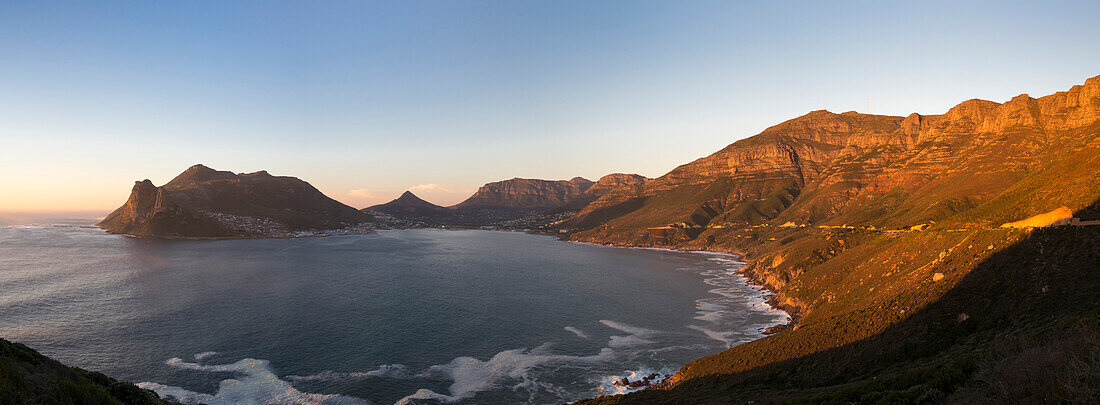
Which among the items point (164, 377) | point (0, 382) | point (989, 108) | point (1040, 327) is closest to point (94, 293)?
point (164, 377)

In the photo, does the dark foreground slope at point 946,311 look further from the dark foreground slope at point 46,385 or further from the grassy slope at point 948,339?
the dark foreground slope at point 46,385

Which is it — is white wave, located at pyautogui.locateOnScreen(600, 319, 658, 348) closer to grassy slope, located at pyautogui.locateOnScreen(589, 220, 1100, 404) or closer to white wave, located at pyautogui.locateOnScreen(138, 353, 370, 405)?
grassy slope, located at pyautogui.locateOnScreen(589, 220, 1100, 404)

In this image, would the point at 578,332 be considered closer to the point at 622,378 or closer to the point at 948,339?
the point at 622,378

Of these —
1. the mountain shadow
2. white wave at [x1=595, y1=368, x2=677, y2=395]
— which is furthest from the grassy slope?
white wave at [x1=595, y1=368, x2=677, y2=395]

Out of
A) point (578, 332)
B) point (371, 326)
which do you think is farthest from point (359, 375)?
point (578, 332)

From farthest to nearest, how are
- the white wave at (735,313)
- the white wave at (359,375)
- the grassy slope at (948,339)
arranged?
the white wave at (735,313) → the white wave at (359,375) → the grassy slope at (948,339)

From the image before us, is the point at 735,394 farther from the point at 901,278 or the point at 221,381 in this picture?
the point at 221,381

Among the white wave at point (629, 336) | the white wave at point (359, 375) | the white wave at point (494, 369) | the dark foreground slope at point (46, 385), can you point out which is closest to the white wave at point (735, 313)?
the white wave at point (629, 336)
